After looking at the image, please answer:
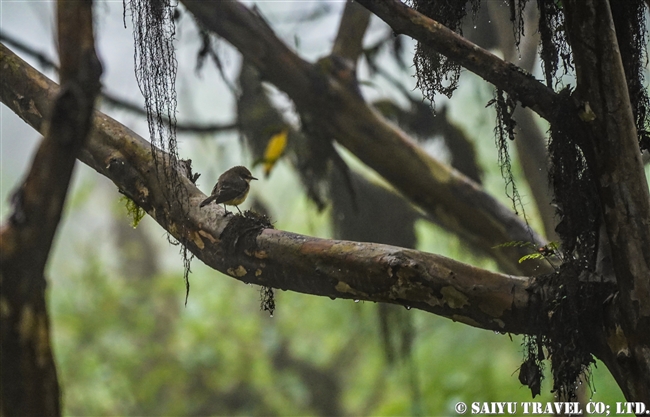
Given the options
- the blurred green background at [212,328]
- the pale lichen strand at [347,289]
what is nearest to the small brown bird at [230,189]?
the pale lichen strand at [347,289]

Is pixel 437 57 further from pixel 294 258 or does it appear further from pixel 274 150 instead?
pixel 274 150

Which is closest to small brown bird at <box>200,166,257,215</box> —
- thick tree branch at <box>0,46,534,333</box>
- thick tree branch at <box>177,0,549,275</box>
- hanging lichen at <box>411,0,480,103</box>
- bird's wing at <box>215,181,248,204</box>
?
bird's wing at <box>215,181,248,204</box>

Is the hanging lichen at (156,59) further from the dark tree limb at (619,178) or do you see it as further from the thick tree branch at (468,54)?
the dark tree limb at (619,178)

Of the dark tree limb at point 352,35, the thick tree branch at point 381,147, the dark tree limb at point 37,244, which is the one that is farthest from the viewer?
the dark tree limb at point 352,35

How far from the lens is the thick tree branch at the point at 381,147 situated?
3.88 m

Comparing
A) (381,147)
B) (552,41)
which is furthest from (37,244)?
(381,147)

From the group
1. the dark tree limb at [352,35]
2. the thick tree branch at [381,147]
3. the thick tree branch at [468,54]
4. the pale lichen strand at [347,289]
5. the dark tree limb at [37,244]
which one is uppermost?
the dark tree limb at [352,35]

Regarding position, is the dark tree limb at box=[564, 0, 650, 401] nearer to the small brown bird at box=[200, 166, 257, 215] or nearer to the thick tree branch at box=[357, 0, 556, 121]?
the thick tree branch at box=[357, 0, 556, 121]

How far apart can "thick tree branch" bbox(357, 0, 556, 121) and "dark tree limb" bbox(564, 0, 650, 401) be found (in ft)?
0.43

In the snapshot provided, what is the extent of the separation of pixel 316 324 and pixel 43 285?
7.57 metres

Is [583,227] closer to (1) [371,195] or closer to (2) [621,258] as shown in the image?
(2) [621,258]

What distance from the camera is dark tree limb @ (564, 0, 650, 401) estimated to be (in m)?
1.78

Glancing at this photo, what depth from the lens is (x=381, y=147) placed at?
4.05 m

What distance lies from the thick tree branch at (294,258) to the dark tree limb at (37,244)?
901 millimetres
